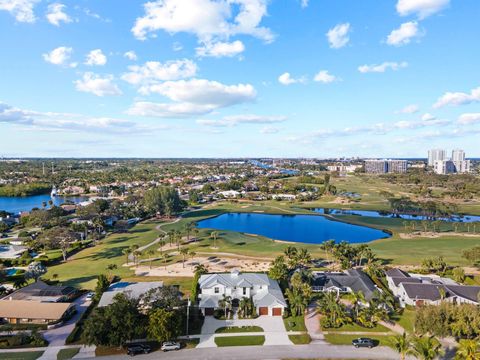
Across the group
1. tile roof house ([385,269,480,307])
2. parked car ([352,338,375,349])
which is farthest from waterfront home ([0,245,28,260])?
tile roof house ([385,269,480,307])

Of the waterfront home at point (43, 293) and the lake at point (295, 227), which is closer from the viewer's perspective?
the waterfront home at point (43, 293)

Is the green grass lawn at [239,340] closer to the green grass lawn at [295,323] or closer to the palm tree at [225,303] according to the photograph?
the green grass lawn at [295,323]

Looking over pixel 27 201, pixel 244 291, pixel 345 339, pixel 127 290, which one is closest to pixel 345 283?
pixel 345 339

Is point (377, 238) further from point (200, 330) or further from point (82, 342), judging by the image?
point (82, 342)

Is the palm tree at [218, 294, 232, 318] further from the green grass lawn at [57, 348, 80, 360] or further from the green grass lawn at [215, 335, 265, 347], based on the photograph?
the green grass lawn at [57, 348, 80, 360]

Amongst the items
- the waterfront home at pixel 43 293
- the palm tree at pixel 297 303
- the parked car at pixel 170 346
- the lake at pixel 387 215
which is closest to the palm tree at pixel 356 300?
the palm tree at pixel 297 303

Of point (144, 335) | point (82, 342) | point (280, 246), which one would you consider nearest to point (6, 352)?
point (82, 342)
